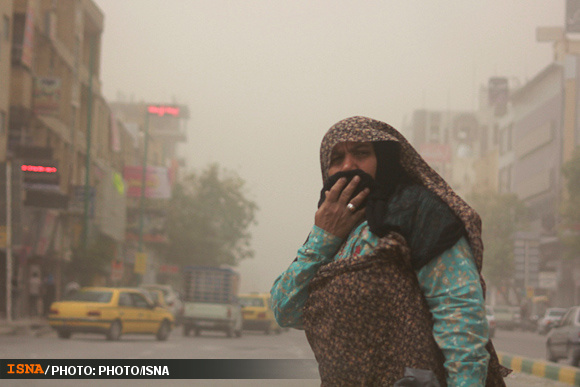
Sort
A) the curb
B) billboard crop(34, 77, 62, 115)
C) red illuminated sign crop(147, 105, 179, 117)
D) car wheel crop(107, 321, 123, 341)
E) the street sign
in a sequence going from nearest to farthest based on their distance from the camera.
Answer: the curb, car wheel crop(107, 321, 123, 341), billboard crop(34, 77, 62, 115), the street sign, red illuminated sign crop(147, 105, 179, 117)

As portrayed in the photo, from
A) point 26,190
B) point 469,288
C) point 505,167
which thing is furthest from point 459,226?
point 505,167

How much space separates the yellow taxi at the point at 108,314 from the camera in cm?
2420

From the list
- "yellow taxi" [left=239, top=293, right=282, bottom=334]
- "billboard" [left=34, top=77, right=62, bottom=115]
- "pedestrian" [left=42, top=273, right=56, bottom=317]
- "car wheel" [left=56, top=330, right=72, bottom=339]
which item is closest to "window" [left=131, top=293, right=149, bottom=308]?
"car wheel" [left=56, top=330, right=72, bottom=339]

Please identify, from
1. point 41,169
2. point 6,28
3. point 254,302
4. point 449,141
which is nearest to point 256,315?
point 254,302

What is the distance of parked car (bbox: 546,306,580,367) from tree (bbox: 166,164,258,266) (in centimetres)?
5321

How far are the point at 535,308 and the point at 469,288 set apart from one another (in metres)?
78.3

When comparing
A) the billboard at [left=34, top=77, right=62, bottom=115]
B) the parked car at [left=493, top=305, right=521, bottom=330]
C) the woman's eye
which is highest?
the billboard at [left=34, top=77, right=62, bottom=115]

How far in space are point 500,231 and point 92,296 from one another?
52.9 metres

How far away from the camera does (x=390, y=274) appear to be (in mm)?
2750

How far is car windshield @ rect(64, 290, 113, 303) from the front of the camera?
2496 cm

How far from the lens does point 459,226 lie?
9.04ft

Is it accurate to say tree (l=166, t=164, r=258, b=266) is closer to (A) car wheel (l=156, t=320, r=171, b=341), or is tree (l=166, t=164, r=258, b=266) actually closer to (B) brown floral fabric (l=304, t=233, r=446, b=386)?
(A) car wheel (l=156, t=320, r=171, b=341)

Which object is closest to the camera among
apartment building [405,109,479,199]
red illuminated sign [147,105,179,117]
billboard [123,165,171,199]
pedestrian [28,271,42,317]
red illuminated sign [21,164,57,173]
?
pedestrian [28,271,42,317]

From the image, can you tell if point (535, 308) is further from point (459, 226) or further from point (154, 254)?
point (459, 226)
